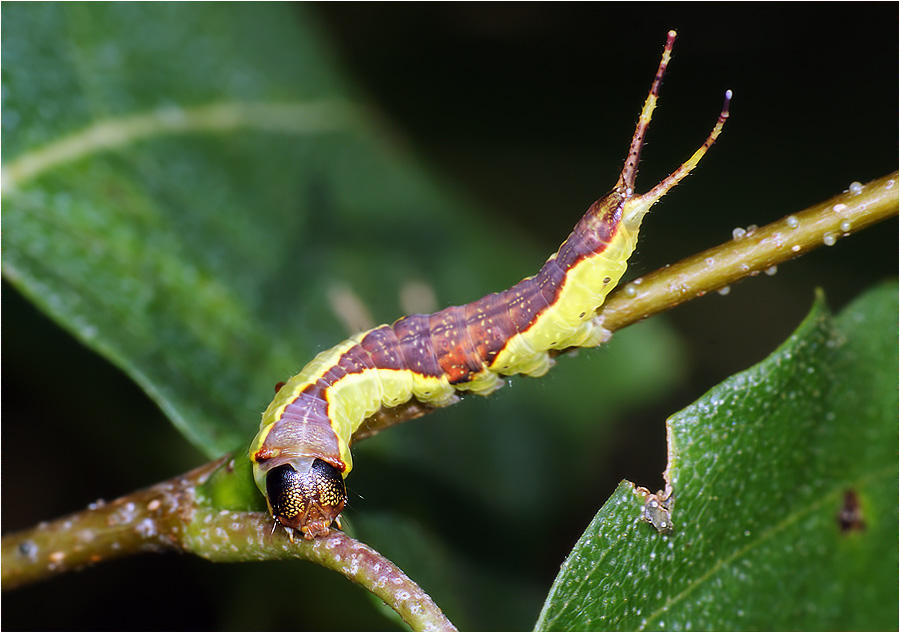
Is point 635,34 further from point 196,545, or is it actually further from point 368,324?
point 196,545

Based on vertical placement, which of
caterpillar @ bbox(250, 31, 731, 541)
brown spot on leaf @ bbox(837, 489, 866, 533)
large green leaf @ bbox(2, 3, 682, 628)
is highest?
large green leaf @ bbox(2, 3, 682, 628)

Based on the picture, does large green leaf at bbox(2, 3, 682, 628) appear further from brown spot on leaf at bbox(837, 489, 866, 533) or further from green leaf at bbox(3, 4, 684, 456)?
brown spot on leaf at bbox(837, 489, 866, 533)

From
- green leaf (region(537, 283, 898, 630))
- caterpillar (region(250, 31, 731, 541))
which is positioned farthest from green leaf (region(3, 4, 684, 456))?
green leaf (region(537, 283, 898, 630))

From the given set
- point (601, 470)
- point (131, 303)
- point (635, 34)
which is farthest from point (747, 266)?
point (601, 470)

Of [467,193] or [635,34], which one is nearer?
[635,34]

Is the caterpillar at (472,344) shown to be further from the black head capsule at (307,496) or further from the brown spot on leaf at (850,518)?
the brown spot on leaf at (850,518)

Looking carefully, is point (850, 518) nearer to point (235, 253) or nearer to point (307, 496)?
point (307, 496)
